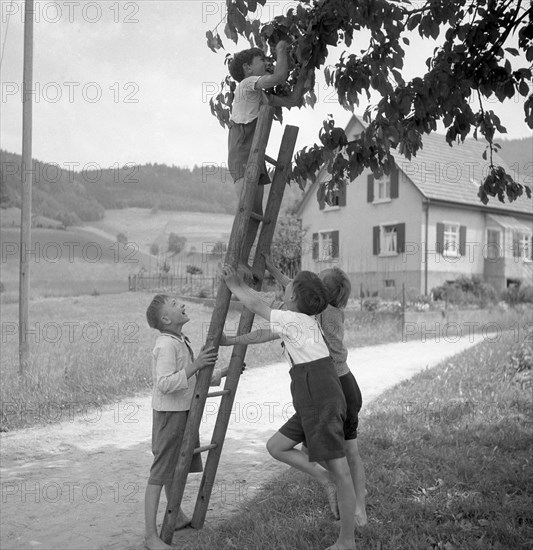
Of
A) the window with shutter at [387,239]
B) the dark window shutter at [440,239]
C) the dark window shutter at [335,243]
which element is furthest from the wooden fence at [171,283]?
the dark window shutter at [440,239]

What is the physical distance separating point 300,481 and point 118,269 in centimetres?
3489

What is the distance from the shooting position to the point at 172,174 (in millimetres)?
80312

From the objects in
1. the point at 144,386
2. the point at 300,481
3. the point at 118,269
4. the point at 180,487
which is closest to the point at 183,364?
the point at 180,487

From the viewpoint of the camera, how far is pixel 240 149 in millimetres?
4652

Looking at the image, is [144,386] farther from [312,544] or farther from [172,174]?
[172,174]

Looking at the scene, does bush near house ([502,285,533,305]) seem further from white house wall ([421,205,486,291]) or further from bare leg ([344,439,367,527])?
bare leg ([344,439,367,527])

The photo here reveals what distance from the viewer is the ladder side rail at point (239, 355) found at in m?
4.67

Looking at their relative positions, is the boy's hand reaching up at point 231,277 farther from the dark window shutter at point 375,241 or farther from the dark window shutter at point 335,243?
the dark window shutter at point 335,243

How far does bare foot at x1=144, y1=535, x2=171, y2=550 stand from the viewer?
4.37 meters

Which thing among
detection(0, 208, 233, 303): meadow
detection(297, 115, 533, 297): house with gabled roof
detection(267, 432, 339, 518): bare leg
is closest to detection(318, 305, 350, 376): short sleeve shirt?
detection(267, 432, 339, 518): bare leg

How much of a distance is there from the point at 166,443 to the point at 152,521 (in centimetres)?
49

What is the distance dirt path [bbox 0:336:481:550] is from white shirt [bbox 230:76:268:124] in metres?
2.86

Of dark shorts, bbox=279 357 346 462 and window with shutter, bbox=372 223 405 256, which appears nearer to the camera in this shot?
dark shorts, bbox=279 357 346 462

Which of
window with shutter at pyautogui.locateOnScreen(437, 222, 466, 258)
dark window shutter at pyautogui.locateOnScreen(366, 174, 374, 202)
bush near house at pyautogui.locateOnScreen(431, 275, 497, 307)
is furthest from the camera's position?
dark window shutter at pyautogui.locateOnScreen(366, 174, 374, 202)
